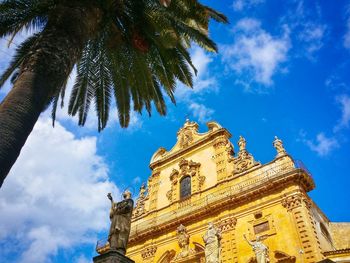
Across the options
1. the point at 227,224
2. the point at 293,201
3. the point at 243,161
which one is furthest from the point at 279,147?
the point at 227,224

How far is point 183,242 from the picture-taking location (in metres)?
19.1

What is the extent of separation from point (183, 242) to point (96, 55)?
520 inches

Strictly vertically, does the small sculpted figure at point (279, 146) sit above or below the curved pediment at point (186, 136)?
below

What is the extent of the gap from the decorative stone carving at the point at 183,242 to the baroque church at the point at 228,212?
0.06 meters

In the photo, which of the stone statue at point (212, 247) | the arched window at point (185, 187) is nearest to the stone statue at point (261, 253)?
the stone statue at point (212, 247)

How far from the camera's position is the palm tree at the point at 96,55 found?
18.6ft

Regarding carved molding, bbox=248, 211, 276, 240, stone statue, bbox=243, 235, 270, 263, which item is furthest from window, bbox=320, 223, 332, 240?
stone statue, bbox=243, 235, 270, 263

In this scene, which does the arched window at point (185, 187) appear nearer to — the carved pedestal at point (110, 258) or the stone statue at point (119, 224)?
the stone statue at point (119, 224)

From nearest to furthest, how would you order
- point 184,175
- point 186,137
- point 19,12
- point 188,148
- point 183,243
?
point 19,12, point 183,243, point 184,175, point 188,148, point 186,137

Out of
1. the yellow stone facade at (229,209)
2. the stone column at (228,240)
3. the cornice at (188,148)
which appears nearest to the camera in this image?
the yellow stone facade at (229,209)

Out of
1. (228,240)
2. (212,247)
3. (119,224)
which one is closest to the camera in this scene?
(119,224)

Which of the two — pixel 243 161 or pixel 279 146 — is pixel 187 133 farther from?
pixel 279 146

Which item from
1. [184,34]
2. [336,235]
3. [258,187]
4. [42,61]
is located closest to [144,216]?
[258,187]

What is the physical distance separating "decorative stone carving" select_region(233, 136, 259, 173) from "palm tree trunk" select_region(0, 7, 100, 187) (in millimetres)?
14878
